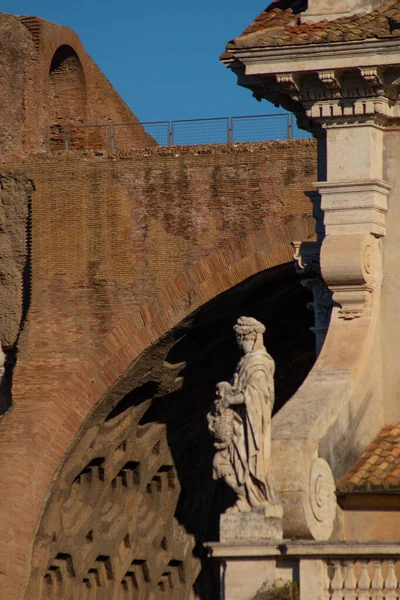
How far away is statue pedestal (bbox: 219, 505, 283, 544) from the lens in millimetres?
12250

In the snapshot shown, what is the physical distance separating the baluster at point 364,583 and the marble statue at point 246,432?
0.73 meters

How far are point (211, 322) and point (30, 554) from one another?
3762 millimetres

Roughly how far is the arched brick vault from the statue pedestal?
11.1m

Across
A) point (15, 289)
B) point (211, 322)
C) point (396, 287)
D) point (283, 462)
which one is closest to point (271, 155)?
point (211, 322)

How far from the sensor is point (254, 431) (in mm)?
12398

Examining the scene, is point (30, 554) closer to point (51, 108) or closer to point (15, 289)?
point (15, 289)

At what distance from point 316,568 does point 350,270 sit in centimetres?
266

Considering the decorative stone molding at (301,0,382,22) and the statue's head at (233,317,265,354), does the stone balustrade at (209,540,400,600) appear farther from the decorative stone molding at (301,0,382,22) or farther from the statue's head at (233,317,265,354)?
the decorative stone molding at (301,0,382,22)

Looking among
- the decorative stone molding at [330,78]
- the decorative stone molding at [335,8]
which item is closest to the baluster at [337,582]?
the decorative stone molding at [330,78]

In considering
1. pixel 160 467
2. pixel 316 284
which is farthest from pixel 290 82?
pixel 160 467

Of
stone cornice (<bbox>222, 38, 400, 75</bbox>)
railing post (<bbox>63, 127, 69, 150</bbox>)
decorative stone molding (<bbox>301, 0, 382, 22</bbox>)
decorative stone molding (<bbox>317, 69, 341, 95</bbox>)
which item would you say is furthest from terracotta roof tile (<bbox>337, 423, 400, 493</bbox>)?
railing post (<bbox>63, 127, 69, 150</bbox>)

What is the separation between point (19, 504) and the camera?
926 inches

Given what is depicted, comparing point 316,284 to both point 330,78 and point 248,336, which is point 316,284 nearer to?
point 330,78

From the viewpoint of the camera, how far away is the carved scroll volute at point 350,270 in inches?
547
